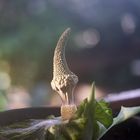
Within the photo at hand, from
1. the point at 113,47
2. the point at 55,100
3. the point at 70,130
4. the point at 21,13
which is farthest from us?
the point at 113,47

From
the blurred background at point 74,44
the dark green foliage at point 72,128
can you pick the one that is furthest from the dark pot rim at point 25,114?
the blurred background at point 74,44

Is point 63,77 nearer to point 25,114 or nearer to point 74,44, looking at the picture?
point 25,114

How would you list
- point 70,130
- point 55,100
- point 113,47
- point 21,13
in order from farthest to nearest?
1. point 113,47
2. point 21,13
3. point 55,100
4. point 70,130

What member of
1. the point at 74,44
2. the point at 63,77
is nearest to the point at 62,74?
the point at 63,77

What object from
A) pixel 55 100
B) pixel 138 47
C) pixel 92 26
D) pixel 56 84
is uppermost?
pixel 56 84

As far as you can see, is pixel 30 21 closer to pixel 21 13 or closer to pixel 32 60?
pixel 21 13

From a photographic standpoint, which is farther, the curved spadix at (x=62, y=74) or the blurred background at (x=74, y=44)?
the blurred background at (x=74, y=44)

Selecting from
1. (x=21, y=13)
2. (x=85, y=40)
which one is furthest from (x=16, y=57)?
(x=85, y=40)

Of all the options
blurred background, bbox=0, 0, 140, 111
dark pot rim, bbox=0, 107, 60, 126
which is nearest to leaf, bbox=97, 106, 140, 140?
dark pot rim, bbox=0, 107, 60, 126

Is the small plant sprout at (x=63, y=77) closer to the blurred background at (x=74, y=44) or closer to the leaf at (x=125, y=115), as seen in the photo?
the leaf at (x=125, y=115)
